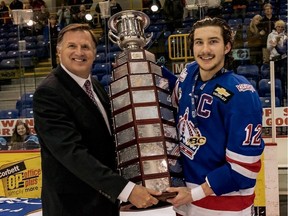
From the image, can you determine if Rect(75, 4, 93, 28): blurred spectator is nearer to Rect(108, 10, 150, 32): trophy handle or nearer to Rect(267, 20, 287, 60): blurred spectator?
Rect(267, 20, 287, 60): blurred spectator

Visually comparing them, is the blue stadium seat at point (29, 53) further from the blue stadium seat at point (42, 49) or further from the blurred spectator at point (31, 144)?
the blurred spectator at point (31, 144)

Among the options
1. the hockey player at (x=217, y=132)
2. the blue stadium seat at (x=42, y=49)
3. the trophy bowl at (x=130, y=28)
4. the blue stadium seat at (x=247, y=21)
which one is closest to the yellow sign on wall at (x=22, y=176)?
the blue stadium seat at (x=42, y=49)

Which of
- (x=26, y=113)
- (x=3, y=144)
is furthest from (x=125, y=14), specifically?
(x=26, y=113)

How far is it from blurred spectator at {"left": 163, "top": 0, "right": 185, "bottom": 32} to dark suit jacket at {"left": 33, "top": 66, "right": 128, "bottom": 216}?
438 centimetres

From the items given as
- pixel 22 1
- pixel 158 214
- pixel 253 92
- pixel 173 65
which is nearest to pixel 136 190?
pixel 253 92

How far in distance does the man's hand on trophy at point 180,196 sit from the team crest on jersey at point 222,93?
342mm

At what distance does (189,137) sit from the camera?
1809 mm

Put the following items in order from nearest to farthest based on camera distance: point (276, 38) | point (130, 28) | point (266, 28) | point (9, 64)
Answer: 1. point (130, 28)
2. point (276, 38)
3. point (266, 28)
4. point (9, 64)

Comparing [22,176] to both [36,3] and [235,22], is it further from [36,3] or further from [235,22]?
[36,3]

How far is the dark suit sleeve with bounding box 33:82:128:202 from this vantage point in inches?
67.9

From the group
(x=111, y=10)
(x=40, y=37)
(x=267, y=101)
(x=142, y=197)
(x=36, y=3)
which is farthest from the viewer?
(x=36, y=3)

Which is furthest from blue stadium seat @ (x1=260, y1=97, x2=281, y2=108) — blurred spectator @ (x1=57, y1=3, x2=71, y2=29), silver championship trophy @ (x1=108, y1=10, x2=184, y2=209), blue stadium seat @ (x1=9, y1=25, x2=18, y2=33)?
blue stadium seat @ (x1=9, y1=25, x2=18, y2=33)

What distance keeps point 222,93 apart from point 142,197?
0.45m

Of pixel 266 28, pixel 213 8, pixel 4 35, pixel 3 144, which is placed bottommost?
pixel 3 144
